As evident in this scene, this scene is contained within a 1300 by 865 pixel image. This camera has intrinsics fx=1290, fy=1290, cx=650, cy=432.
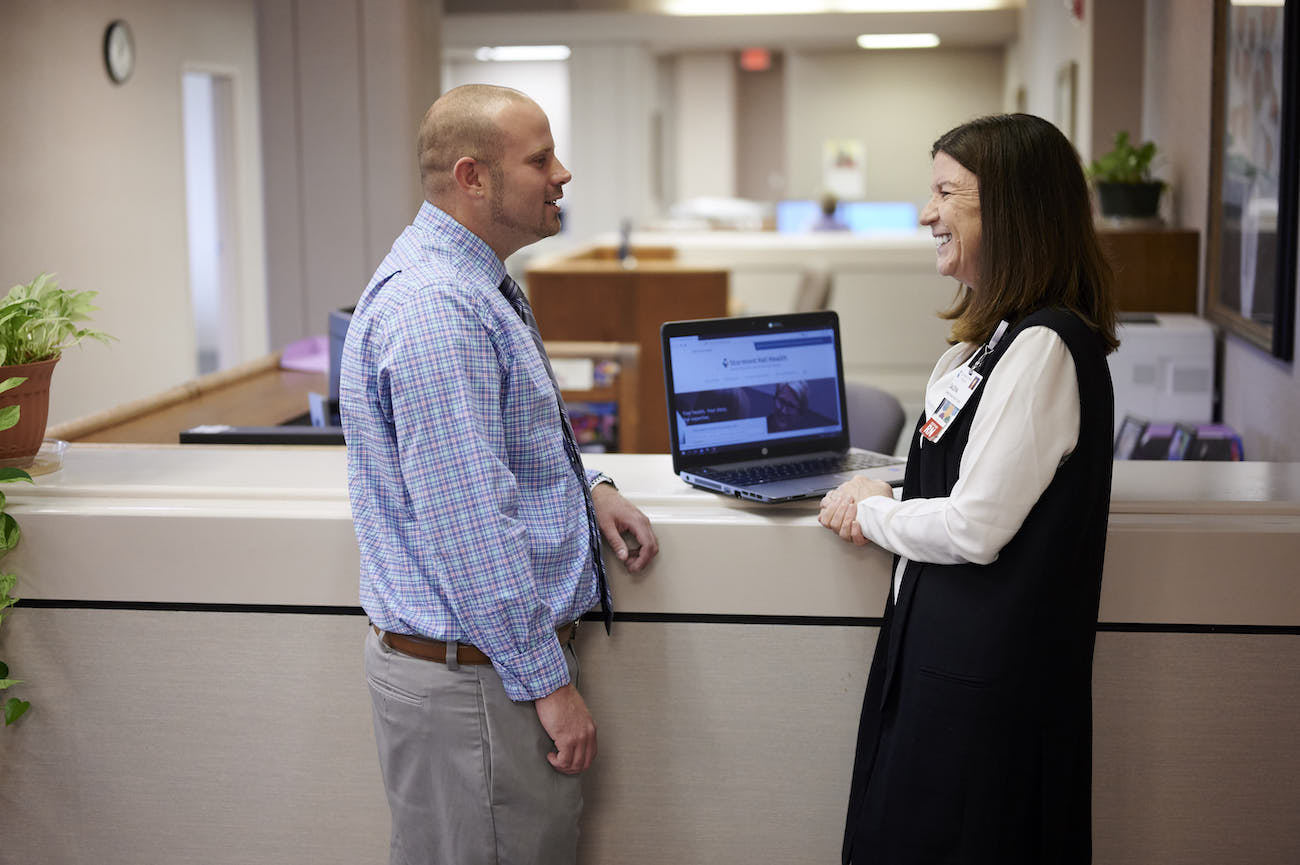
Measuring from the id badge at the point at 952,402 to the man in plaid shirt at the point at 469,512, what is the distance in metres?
0.47

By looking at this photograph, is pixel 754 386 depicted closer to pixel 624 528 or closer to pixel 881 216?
pixel 624 528

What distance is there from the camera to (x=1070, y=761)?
5.24ft

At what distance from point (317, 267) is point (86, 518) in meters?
3.65

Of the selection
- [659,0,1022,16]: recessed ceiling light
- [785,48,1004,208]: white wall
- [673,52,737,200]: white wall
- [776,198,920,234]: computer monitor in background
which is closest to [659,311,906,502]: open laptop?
[776,198,920,234]: computer monitor in background

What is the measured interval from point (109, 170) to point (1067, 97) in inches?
207

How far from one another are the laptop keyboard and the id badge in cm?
Result: 39

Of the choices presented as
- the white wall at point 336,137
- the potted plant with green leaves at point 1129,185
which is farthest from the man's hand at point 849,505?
the white wall at point 336,137

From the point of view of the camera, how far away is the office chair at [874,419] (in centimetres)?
302

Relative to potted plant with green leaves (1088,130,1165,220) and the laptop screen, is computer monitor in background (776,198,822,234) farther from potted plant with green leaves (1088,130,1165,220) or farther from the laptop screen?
the laptop screen

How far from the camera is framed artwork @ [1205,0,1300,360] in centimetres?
289

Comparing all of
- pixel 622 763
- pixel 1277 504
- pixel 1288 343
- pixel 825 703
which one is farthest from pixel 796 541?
pixel 1288 343

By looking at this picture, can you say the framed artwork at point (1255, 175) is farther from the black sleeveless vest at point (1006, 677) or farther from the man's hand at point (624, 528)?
the man's hand at point (624, 528)

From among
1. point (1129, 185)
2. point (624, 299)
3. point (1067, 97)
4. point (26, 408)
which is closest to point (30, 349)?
point (26, 408)

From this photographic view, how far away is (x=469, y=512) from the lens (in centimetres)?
151
